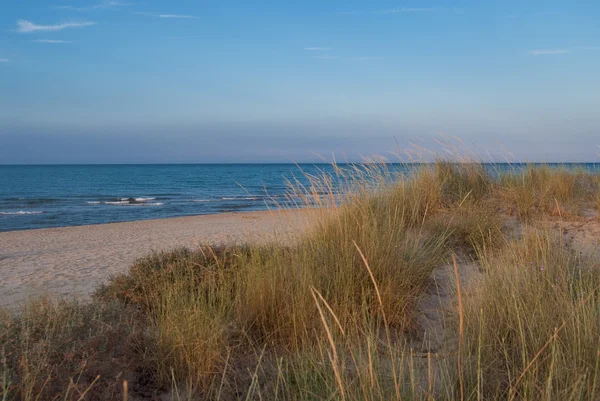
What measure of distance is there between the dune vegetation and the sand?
1.96 feet

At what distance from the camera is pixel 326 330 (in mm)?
1680

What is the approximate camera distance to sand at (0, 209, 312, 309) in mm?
5969

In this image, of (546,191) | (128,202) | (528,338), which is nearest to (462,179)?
(546,191)

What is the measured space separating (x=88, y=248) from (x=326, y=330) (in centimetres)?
1098

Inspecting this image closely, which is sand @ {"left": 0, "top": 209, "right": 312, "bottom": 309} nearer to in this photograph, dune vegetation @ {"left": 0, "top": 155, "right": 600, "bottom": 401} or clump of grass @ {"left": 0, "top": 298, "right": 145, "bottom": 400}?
dune vegetation @ {"left": 0, "top": 155, "right": 600, "bottom": 401}

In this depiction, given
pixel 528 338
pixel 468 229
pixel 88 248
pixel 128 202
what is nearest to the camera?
pixel 528 338

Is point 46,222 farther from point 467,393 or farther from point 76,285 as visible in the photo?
point 467,393

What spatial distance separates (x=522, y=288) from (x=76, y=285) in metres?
5.83

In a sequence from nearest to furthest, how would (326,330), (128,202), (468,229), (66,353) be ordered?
1. (326,330)
2. (66,353)
3. (468,229)
4. (128,202)

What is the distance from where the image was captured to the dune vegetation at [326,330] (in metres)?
2.29

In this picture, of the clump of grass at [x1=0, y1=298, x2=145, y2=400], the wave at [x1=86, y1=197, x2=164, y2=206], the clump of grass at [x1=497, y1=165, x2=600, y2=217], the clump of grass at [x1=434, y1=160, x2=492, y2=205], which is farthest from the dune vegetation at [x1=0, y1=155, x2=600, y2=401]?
the wave at [x1=86, y1=197, x2=164, y2=206]

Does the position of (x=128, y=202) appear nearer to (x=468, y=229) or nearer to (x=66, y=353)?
(x=468, y=229)

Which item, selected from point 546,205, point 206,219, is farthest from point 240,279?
point 206,219

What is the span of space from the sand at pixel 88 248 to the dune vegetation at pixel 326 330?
598 mm
